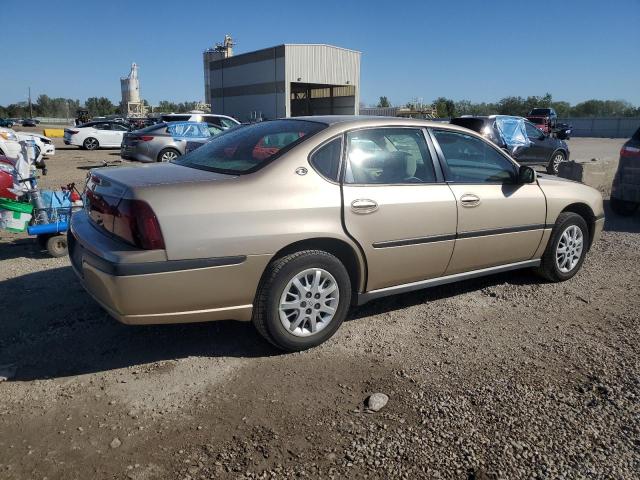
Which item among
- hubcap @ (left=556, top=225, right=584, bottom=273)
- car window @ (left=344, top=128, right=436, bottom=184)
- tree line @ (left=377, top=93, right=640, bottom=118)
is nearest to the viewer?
car window @ (left=344, top=128, right=436, bottom=184)

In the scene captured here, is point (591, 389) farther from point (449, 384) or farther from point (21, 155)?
point (21, 155)

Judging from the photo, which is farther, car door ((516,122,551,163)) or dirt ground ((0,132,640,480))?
car door ((516,122,551,163))

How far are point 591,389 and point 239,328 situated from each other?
8.06 feet

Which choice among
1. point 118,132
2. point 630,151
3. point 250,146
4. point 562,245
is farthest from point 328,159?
point 118,132

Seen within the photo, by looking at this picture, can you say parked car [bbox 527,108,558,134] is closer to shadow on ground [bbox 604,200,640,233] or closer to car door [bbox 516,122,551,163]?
car door [bbox 516,122,551,163]

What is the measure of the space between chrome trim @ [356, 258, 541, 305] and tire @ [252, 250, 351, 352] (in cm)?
23

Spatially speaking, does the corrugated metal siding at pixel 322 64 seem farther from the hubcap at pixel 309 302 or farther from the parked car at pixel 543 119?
the hubcap at pixel 309 302

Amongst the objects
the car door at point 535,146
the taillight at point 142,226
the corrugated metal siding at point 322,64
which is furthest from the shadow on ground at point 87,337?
the corrugated metal siding at point 322,64

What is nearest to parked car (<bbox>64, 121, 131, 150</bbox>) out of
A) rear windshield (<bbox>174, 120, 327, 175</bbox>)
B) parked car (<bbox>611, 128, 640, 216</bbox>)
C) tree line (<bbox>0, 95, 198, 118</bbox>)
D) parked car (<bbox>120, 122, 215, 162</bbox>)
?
parked car (<bbox>120, 122, 215, 162</bbox>)

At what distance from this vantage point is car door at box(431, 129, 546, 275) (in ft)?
13.8

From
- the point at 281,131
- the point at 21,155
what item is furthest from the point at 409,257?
the point at 21,155

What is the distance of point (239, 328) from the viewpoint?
159 inches

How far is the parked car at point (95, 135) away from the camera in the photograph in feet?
78.1

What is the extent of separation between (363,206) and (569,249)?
8.79 feet
